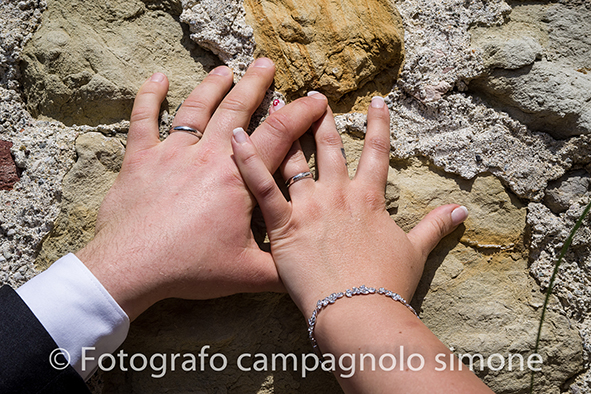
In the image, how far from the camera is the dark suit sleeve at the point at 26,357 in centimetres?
108

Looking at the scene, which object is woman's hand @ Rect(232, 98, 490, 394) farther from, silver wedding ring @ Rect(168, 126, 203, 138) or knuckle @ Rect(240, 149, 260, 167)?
silver wedding ring @ Rect(168, 126, 203, 138)

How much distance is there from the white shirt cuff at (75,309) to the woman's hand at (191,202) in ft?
0.12

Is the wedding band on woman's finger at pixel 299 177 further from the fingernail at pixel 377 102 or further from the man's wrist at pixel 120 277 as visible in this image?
the man's wrist at pixel 120 277

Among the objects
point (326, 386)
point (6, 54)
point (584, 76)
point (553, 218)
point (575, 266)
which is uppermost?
point (584, 76)

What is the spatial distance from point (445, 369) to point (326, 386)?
1.58 feet

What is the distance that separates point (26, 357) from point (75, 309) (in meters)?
0.15

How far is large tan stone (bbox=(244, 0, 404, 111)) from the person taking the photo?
1436mm

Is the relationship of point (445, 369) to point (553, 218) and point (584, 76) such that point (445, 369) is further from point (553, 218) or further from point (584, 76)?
point (584, 76)

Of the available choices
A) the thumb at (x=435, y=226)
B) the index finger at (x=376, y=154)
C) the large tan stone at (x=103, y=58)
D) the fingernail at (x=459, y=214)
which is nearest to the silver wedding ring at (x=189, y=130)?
the large tan stone at (x=103, y=58)

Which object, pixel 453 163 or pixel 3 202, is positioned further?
pixel 453 163

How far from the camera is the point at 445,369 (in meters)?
1.08

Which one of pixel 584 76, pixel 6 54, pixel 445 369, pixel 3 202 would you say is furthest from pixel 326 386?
pixel 6 54

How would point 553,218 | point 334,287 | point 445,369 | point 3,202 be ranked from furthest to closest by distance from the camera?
point 553,218
point 3,202
point 334,287
point 445,369

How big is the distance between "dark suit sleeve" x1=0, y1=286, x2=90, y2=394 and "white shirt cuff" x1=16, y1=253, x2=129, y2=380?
0.02m
